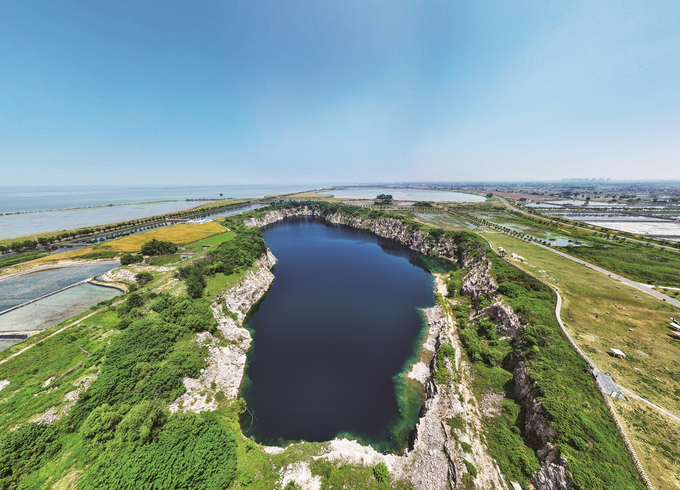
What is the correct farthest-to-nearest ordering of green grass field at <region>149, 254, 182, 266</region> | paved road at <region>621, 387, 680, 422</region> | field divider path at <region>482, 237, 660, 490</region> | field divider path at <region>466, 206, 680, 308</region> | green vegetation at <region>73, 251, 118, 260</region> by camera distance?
green vegetation at <region>73, 251, 118, 260</region>
green grass field at <region>149, 254, 182, 266</region>
field divider path at <region>466, 206, 680, 308</region>
paved road at <region>621, 387, 680, 422</region>
field divider path at <region>482, 237, 660, 490</region>

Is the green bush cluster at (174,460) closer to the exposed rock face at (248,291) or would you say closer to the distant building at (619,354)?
the exposed rock face at (248,291)

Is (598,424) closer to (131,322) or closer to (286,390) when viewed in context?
(286,390)

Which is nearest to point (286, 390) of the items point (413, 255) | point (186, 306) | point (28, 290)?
point (186, 306)

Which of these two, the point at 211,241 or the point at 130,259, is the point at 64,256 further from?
the point at 211,241

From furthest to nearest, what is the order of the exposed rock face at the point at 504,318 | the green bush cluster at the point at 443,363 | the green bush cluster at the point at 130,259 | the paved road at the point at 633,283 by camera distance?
the green bush cluster at the point at 130,259
the paved road at the point at 633,283
the exposed rock face at the point at 504,318
the green bush cluster at the point at 443,363

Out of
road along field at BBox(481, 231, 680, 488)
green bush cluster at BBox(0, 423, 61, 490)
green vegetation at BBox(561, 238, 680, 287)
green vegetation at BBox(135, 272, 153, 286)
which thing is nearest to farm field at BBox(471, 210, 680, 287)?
green vegetation at BBox(561, 238, 680, 287)

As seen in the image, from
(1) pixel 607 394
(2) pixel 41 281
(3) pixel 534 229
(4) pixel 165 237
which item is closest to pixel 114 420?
(1) pixel 607 394

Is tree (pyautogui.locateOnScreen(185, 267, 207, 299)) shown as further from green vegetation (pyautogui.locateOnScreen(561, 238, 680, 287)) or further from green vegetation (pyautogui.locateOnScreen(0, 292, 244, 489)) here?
green vegetation (pyautogui.locateOnScreen(561, 238, 680, 287))

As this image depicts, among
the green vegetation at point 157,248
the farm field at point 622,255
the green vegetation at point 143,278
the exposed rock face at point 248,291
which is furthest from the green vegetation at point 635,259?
the green vegetation at point 157,248
